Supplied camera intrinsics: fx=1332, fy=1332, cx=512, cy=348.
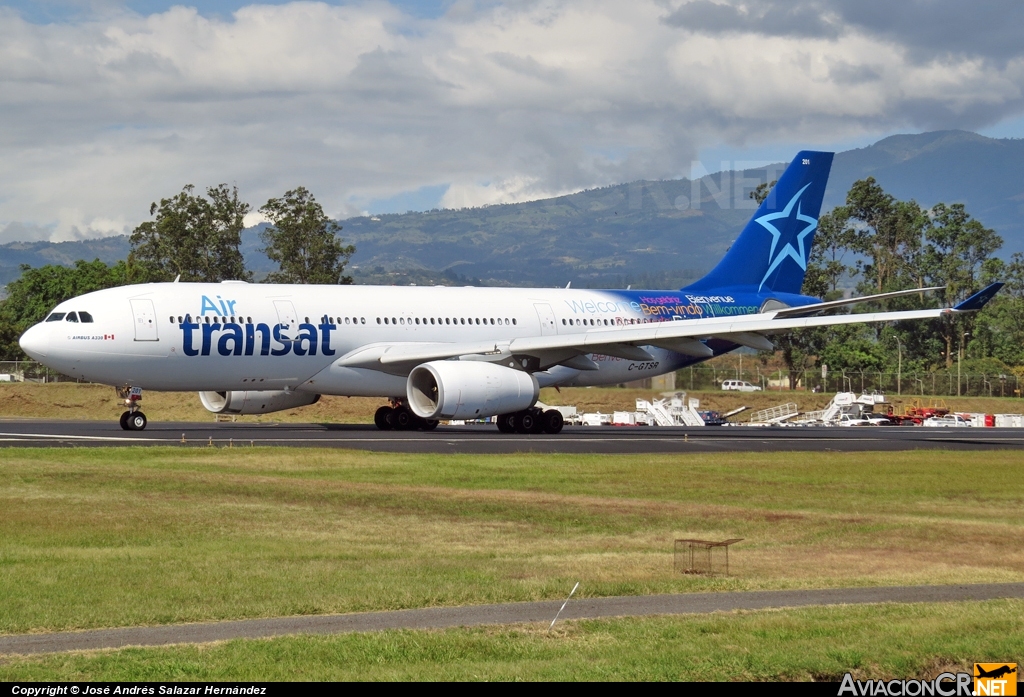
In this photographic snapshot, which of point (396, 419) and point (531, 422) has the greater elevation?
point (396, 419)

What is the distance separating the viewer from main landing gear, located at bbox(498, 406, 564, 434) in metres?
42.2

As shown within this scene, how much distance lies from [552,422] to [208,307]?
11550 millimetres

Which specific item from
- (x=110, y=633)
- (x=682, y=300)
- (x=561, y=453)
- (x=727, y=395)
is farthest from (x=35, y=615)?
(x=727, y=395)

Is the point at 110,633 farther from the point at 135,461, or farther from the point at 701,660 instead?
the point at 135,461

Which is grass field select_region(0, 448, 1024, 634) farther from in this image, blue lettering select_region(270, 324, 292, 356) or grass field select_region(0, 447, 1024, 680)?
blue lettering select_region(270, 324, 292, 356)

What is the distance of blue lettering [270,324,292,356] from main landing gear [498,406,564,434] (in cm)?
737

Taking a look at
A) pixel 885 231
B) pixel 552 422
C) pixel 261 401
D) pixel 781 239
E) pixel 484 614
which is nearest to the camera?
pixel 484 614

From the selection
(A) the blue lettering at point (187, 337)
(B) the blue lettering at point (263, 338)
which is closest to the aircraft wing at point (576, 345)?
(B) the blue lettering at point (263, 338)

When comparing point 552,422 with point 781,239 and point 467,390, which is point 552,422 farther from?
point 781,239

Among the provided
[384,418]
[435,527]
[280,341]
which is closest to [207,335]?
[280,341]

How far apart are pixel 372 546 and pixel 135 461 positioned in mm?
11965

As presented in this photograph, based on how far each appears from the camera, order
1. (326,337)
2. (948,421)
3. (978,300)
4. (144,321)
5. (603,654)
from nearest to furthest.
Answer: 1. (603,654)
2. (144,321)
3. (978,300)
4. (326,337)
5. (948,421)

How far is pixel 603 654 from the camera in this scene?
11000 mm

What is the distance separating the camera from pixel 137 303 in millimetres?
37438
